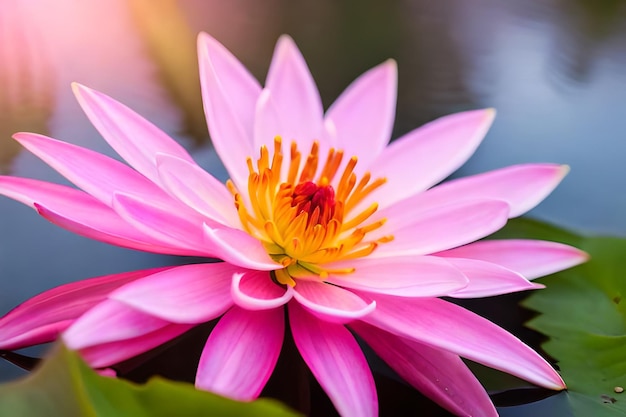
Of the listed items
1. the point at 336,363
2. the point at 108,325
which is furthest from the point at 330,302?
the point at 108,325

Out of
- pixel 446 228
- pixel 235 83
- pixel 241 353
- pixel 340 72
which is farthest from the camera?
pixel 340 72

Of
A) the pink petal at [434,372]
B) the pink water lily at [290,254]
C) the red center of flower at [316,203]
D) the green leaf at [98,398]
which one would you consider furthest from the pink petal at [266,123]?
the green leaf at [98,398]

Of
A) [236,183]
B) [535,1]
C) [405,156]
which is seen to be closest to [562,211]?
[405,156]

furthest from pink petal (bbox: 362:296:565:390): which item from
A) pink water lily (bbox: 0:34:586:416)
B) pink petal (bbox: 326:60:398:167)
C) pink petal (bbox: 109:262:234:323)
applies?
pink petal (bbox: 326:60:398:167)

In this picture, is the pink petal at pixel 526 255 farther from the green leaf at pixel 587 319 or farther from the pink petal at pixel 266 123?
the pink petal at pixel 266 123

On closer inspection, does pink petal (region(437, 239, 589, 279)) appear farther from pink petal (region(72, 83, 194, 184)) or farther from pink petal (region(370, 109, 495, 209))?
pink petal (region(72, 83, 194, 184))

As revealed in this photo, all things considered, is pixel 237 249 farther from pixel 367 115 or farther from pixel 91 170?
pixel 367 115
